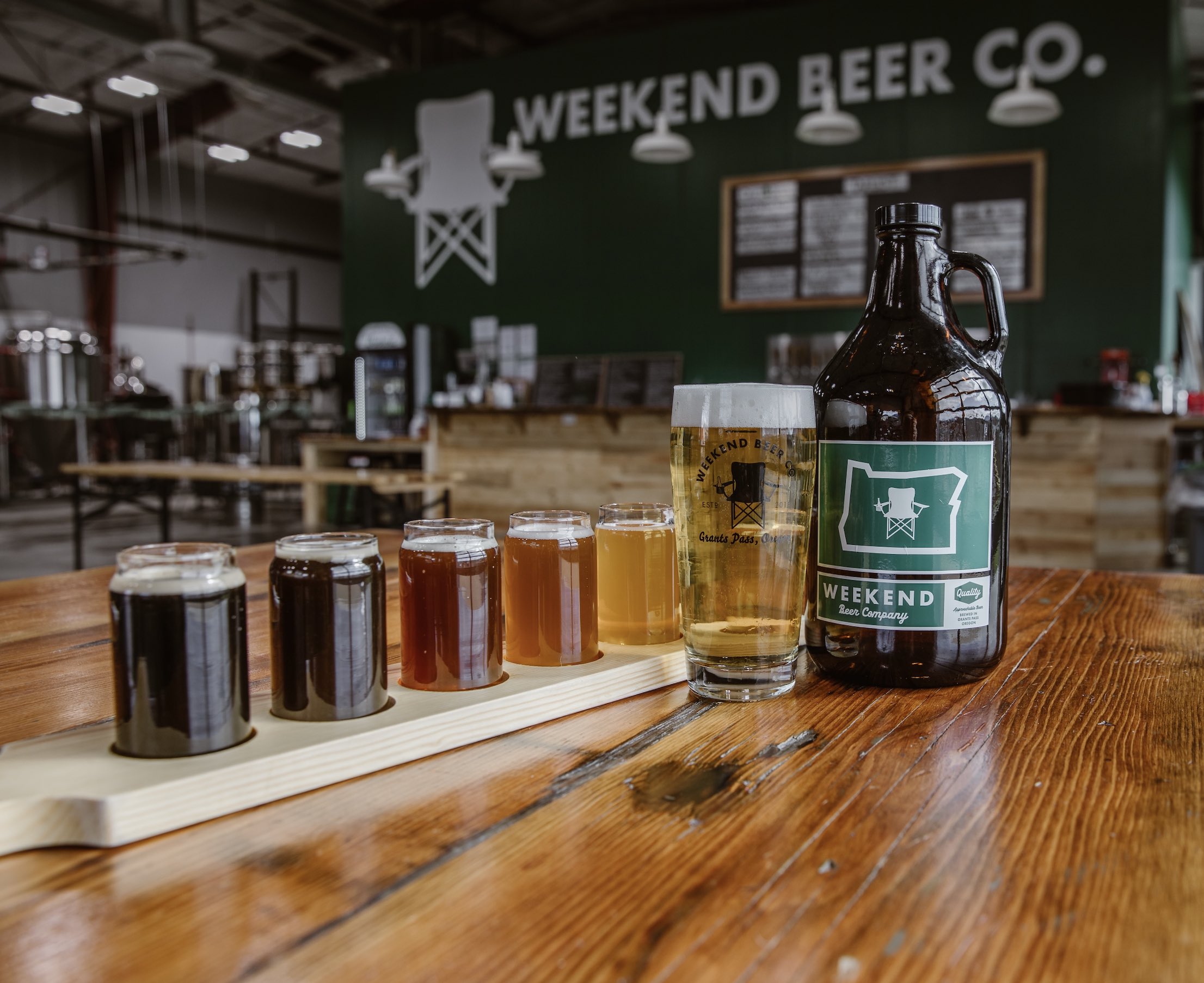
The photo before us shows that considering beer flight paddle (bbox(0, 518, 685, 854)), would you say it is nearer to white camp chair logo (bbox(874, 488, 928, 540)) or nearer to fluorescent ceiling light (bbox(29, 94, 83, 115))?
white camp chair logo (bbox(874, 488, 928, 540))

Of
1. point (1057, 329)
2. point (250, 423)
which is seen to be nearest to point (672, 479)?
point (1057, 329)

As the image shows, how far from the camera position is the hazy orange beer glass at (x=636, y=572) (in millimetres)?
822

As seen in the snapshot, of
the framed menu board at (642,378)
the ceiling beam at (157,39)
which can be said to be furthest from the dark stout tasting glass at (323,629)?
the ceiling beam at (157,39)

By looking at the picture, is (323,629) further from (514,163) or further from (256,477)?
(514,163)

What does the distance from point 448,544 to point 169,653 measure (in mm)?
205

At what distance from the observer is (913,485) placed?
2.34 ft

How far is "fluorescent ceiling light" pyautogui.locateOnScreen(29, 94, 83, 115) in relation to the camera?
8.80 metres

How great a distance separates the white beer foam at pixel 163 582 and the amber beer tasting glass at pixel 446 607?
157 mm

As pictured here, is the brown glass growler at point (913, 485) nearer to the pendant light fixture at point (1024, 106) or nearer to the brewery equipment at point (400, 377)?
the pendant light fixture at point (1024, 106)

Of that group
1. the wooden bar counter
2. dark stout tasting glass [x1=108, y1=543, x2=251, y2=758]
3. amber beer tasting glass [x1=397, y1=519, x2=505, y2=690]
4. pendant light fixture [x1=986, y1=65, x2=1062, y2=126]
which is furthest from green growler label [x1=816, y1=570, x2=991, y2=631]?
pendant light fixture [x1=986, y1=65, x2=1062, y2=126]

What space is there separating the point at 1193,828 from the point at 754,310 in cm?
650

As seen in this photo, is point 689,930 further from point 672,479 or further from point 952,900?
point 672,479

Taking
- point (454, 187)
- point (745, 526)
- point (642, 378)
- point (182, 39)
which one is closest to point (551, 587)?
point (745, 526)

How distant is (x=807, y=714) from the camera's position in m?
0.69
